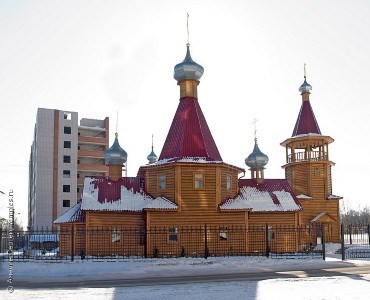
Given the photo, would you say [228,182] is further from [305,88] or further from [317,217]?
[305,88]

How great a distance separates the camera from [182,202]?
2562cm

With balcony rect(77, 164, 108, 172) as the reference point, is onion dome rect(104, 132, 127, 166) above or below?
below

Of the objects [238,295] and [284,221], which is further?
[284,221]

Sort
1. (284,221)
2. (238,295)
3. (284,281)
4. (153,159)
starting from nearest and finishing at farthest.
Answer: (238,295)
(284,281)
(284,221)
(153,159)

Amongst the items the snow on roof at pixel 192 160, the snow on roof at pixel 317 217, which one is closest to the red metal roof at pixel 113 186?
the snow on roof at pixel 192 160

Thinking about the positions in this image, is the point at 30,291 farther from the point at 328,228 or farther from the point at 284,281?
the point at 328,228

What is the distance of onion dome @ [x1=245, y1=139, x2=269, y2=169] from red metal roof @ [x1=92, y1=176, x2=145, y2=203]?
8.28 m

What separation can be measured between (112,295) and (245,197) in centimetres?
1791

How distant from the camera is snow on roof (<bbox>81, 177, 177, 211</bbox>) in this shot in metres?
25.7

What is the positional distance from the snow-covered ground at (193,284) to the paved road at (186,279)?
1.56 feet

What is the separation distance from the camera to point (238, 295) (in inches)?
471

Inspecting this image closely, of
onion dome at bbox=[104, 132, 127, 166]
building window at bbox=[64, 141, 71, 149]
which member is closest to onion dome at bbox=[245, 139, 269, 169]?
onion dome at bbox=[104, 132, 127, 166]

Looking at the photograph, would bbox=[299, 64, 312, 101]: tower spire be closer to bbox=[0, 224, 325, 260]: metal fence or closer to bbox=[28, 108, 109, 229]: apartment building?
bbox=[0, 224, 325, 260]: metal fence

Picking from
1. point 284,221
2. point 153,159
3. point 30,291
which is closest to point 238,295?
point 30,291
